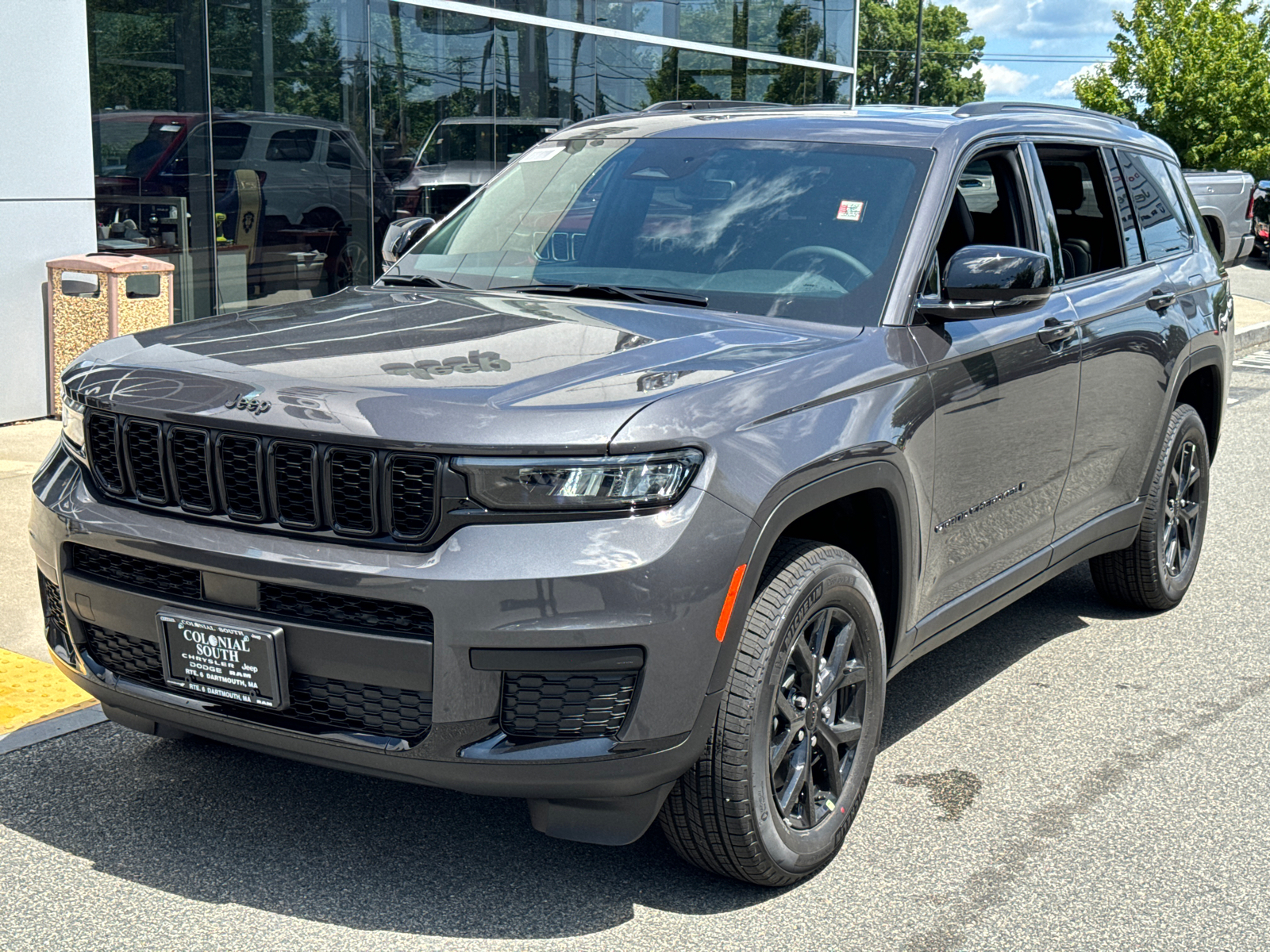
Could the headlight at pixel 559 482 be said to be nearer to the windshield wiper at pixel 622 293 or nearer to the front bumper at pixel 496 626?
the front bumper at pixel 496 626

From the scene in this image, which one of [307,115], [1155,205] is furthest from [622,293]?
[307,115]

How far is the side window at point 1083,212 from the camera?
486cm

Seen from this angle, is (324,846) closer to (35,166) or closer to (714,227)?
(714,227)

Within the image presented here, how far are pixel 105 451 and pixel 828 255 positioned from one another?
196 centimetres

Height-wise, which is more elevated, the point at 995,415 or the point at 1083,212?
the point at 1083,212

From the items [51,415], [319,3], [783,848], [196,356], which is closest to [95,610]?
[196,356]

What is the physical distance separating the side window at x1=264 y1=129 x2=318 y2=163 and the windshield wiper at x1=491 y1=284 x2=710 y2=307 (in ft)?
25.3

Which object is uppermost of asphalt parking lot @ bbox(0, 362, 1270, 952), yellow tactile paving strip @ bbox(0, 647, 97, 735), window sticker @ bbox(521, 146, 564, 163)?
window sticker @ bbox(521, 146, 564, 163)

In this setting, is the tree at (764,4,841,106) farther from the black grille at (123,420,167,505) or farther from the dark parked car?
the black grille at (123,420,167,505)

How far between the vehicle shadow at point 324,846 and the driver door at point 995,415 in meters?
1.15

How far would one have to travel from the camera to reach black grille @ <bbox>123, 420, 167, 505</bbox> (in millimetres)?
3195

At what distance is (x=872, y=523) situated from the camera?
12.2ft

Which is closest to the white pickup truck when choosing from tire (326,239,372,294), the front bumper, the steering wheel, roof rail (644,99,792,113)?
tire (326,239,372,294)

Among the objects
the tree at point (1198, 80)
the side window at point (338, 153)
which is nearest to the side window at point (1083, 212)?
the side window at point (338, 153)
